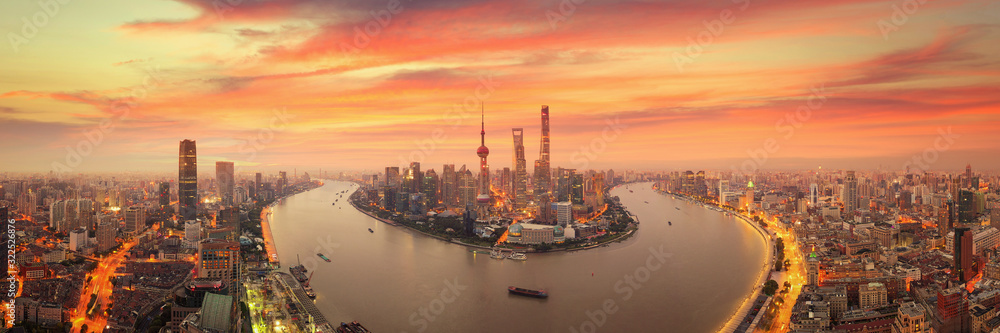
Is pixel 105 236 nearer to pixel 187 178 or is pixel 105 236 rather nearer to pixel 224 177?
pixel 187 178

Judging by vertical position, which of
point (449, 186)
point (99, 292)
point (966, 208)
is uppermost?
point (449, 186)

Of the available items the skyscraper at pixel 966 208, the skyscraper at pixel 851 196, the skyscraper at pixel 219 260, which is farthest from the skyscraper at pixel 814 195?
the skyscraper at pixel 219 260

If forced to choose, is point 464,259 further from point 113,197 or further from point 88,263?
point 113,197

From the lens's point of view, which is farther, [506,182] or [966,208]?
[506,182]

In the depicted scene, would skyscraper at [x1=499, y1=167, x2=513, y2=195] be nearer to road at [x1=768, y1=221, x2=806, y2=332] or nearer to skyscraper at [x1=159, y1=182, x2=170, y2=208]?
road at [x1=768, y1=221, x2=806, y2=332]

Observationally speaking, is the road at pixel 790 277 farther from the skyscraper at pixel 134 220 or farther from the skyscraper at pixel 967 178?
the skyscraper at pixel 134 220

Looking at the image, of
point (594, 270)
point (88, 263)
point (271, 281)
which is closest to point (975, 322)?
point (594, 270)

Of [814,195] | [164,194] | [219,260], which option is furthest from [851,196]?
[164,194]
